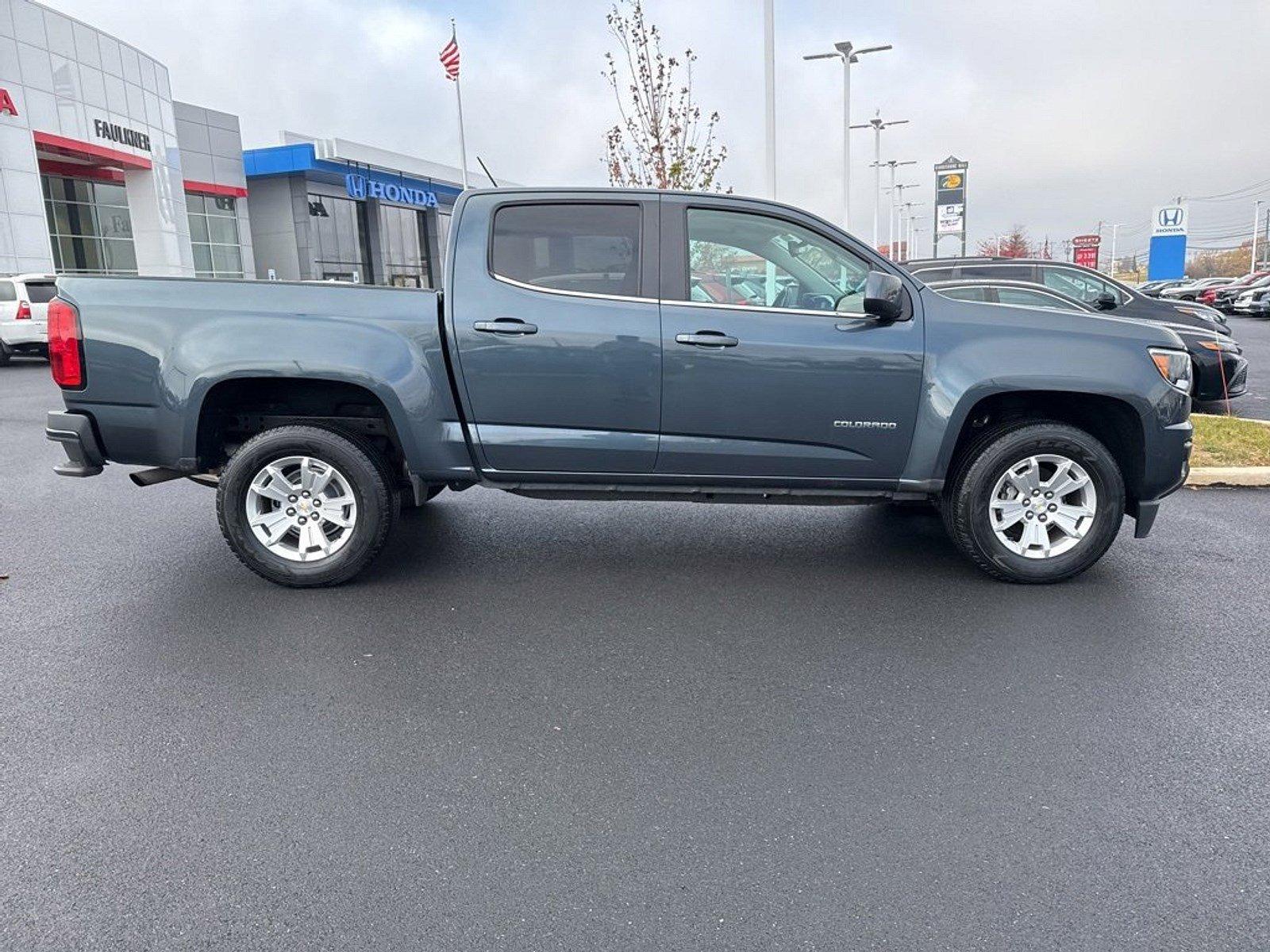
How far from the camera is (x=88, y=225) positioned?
31125mm

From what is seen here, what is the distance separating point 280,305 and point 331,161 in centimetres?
3731

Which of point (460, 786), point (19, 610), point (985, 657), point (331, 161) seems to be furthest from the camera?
point (331, 161)

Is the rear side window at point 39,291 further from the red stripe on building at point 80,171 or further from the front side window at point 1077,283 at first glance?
the front side window at point 1077,283

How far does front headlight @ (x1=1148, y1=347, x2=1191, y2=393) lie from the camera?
5102mm

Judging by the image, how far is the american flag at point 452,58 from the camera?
28.3 m

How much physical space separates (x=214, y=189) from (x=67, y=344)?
3609 cm

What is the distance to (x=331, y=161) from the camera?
3884 cm

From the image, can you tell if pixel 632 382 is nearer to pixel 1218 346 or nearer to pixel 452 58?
pixel 1218 346

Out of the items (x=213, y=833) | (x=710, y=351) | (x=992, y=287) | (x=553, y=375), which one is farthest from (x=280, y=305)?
(x=992, y=287)

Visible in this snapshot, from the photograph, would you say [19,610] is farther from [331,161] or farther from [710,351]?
[331,161]

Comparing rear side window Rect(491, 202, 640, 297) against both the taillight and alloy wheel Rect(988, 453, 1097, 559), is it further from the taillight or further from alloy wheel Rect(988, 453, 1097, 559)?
alloy wheel Rect(988, 453, 1097, 559)

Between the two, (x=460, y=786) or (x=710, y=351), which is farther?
(x=710, y=351)

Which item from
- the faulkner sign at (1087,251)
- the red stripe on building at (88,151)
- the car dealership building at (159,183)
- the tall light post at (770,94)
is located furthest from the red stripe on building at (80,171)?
the faulkner sign at (1087,251)

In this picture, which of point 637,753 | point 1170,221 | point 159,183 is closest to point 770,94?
point 637,753
